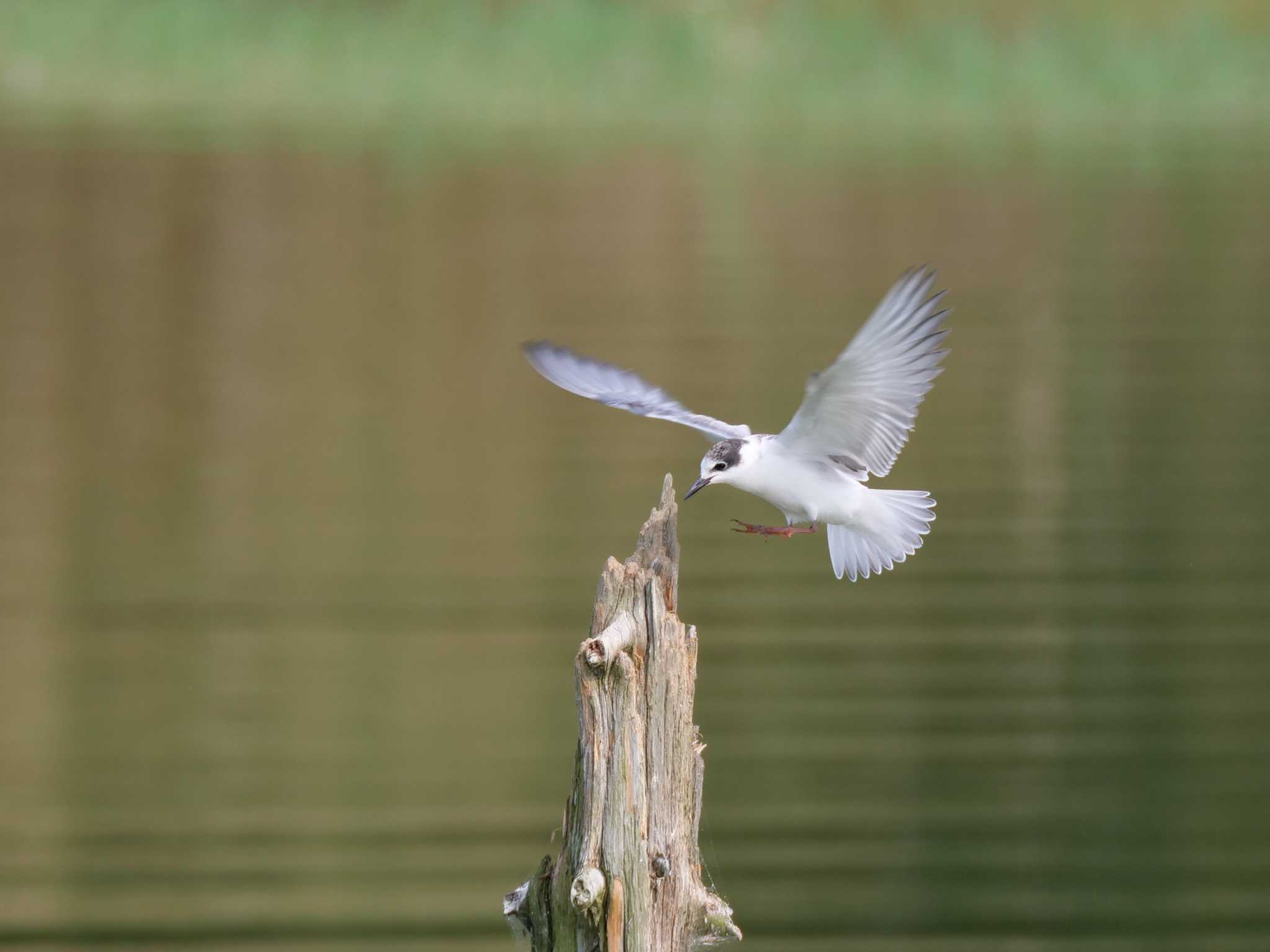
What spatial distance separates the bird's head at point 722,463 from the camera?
24.3 feet

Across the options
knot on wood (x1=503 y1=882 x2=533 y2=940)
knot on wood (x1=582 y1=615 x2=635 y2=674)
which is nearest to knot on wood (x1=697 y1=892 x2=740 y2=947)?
knot on wood (x1=503 y1=882 x2=533 y2=940)

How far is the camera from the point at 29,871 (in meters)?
11.1

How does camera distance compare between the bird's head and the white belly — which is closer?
the bird's head

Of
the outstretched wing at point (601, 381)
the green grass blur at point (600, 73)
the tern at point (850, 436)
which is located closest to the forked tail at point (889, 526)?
the tern at point (850, 436)

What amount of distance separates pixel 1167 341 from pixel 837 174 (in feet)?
45.8

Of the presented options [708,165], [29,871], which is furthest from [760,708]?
[708,165]

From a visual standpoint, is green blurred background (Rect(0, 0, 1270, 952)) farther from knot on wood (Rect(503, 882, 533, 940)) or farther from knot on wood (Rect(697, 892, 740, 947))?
knot on wood (Rect(697, 892, 740, 947))

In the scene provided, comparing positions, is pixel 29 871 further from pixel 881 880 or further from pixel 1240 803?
pixel 1240 803

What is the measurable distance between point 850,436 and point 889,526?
1.55 ft

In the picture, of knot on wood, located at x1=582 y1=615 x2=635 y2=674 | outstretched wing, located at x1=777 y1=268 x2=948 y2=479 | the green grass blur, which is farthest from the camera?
the green grass blur

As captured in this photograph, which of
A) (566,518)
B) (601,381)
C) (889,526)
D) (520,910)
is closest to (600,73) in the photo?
(566,518)

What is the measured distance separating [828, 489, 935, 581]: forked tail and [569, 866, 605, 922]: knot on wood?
7.37 feet

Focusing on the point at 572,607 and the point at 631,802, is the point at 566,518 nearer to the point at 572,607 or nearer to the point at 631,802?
the point at 572,607

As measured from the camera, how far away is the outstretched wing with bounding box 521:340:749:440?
838 cm
